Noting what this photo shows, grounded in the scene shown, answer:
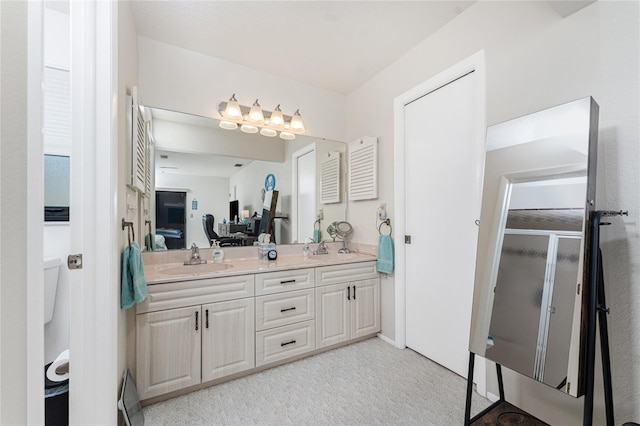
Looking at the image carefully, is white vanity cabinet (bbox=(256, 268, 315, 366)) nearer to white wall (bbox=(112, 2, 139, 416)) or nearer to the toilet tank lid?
white wall (bbox=(112, 2, 139, 416))

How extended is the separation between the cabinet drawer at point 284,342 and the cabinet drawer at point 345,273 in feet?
1.22

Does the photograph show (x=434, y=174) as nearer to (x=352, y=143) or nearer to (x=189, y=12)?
(x=352, y=143)

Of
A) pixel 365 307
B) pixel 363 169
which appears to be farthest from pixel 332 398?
pixel 363 169

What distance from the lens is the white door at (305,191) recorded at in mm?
2852

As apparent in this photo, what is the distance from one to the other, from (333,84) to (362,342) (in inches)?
106

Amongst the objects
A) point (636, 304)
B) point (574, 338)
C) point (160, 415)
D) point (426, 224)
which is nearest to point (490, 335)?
point (574, 338)

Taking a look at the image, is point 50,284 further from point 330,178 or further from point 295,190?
point 330,178

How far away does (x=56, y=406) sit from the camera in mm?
1221

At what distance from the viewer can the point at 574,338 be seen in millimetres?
1081

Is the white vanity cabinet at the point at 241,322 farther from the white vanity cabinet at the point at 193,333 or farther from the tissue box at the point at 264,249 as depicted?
the tissue box at the point at 264,249

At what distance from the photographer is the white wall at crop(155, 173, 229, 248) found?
2.32 m

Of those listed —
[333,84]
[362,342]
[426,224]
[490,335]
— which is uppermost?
[333,84]

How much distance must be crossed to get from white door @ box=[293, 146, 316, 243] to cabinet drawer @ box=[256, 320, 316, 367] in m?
0.93

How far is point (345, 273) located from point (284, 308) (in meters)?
0.63
